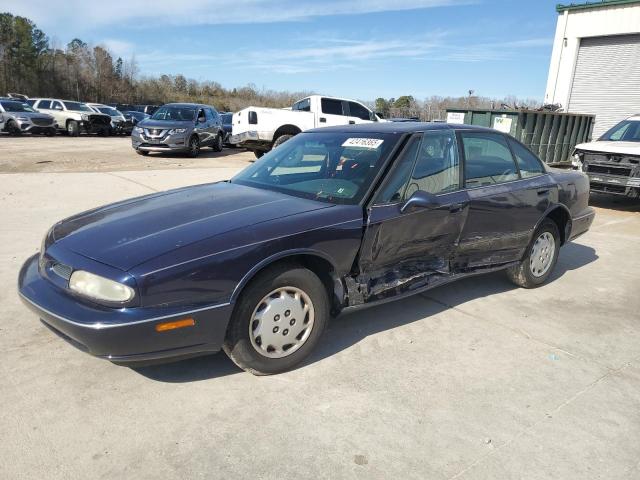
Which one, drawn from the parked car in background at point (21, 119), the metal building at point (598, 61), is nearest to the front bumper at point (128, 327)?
the metal building at point (598, 61)

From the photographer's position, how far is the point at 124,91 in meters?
60.3

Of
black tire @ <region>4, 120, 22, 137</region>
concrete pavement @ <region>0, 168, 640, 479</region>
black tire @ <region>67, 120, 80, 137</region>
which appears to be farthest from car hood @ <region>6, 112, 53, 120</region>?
concrete pavement @ <region>0, 168, 640, 479</region>

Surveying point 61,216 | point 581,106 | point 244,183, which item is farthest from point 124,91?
point 244,183

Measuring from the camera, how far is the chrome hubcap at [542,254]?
4.85 metres

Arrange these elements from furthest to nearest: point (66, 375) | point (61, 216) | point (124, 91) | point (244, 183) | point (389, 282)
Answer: point (124, 91) → point (61, 216) → point (244, 183) → point (389, 282) → point (66, 375)

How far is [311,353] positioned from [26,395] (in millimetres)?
1723

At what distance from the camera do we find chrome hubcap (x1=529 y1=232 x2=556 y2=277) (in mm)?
4852

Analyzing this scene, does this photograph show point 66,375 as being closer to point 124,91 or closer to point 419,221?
point 419,221

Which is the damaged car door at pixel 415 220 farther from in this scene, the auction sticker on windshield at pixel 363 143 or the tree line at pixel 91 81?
the tree line at pixel 91 81

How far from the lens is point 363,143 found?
3.86 meters

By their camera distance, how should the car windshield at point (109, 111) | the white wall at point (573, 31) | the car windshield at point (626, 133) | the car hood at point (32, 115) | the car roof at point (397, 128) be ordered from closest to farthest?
the car roof at point (397, 128)
the car windshield at point (626, 133)
the white wall at point (573, 31)
the car hood at point (32, 115)
the car windshield at point (109, 111)

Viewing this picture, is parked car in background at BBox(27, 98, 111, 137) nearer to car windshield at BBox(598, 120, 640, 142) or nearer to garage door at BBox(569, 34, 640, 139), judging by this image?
garage door at BBox(569, 34, 640, 139)

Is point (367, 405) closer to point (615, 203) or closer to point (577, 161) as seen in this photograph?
point (577, 161)

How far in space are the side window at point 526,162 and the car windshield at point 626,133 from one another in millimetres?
6597
